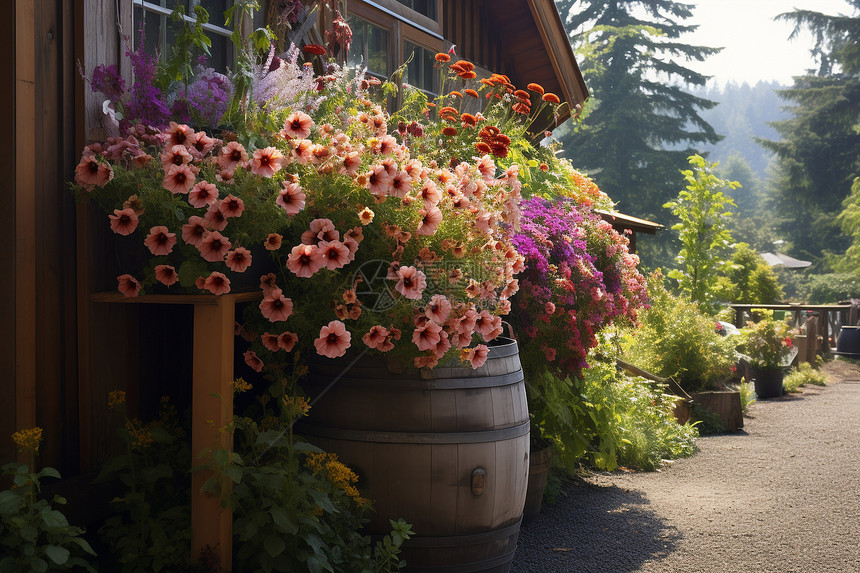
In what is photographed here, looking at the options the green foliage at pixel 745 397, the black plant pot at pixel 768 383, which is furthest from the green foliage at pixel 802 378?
the green foliage at pixel 745 397

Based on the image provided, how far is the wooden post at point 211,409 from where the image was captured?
2.09 meters

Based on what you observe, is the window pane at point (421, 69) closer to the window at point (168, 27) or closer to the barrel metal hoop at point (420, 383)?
the window at point (168, 27)

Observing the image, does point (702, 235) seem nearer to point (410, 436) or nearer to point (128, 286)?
point (410, 436)

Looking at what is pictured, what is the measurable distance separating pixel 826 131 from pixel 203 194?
28795 mm

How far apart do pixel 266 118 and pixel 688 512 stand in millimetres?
2928

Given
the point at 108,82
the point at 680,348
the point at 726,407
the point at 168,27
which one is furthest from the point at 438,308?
the point at 680,348

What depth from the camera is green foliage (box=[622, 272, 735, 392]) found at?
7188 mm

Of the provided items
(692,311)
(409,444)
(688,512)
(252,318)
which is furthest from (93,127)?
(692,311)

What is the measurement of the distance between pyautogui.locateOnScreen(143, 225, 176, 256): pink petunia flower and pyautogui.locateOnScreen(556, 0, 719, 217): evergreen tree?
2426 centimetres

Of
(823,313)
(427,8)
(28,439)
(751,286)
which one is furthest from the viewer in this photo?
(751,286)

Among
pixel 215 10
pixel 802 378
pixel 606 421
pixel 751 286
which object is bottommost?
pixel 802 378

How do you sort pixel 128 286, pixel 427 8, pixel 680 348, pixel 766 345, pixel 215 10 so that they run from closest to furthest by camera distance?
pixel 128 286
pixel 215 10
pixel 427 8
pixel 680 348
pixel 766 345

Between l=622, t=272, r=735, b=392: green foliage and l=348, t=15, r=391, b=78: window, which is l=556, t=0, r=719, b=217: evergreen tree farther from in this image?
l=348, t=15, r=391, b=78: window

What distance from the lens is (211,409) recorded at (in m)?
2.12
